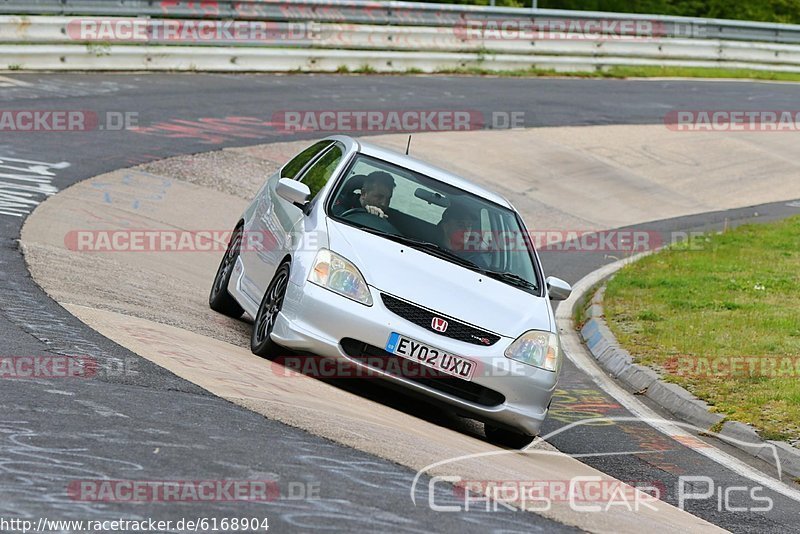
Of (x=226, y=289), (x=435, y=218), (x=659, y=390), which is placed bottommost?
(x=659, y=390)

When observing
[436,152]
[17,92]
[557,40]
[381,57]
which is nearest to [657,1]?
[557,40]

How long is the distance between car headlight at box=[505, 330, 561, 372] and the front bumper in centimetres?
5

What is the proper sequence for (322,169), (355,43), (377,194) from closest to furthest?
(377,194)
(322,169)
(355,43)

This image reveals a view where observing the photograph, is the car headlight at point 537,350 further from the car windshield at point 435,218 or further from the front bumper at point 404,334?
the car windshield at point 435,218

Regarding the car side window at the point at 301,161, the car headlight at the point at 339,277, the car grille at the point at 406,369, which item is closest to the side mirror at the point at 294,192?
the car headlight at the point at 339,277

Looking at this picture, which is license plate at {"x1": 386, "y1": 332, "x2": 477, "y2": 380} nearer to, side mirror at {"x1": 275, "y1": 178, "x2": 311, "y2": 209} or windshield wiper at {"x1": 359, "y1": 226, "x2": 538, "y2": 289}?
windshield wiper at {"x1": 359, "y1": 226, "x2": 538, "y2": 289}

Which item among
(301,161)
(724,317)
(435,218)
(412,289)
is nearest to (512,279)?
(435,218)

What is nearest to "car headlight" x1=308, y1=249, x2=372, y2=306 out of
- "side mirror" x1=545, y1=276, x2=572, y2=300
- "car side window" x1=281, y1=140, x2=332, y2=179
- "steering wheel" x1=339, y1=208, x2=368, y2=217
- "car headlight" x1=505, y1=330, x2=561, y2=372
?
"steering wheel" x1=339, y1=208, x2=368, y2=217

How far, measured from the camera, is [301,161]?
1078 cm

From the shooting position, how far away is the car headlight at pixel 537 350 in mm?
8320

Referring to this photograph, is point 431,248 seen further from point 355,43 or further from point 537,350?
point 355,43

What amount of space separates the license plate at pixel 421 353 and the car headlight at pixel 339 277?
1.02ft

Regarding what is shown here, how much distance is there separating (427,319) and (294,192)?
1669 millimetres

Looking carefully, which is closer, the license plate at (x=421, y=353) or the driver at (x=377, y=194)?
the license plate at (x=421, y=353)
